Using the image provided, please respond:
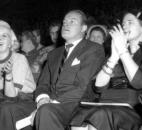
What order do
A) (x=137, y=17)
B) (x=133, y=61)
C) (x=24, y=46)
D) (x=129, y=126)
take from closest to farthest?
(x=129, y=126) < (x=133, y=61) < (x=137, y=17) < (x=24, y=46)

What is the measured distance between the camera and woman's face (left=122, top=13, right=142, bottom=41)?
341 cm

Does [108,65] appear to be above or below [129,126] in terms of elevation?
above

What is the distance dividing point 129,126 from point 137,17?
104cm

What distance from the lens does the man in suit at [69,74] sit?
3.34 metres

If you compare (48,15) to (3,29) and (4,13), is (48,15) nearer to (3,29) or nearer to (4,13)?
(4,13)

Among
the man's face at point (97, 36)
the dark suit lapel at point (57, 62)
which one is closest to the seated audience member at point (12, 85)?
the dark suit lapel at point (57, 62)

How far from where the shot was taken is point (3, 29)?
3.85 metres

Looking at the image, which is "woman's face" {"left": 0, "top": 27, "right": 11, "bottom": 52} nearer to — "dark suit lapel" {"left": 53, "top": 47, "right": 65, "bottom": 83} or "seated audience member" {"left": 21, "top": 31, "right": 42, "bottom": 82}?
"dark suit lapel" {"left": 53, "top": 47, "right": 65, "bottom": 83}

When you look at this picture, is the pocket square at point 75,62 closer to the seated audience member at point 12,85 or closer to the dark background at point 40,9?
the seated audience member at point 12,85

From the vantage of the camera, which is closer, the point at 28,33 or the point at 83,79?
the point at 83,79

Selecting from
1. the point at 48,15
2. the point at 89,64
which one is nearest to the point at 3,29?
the point at 89,64

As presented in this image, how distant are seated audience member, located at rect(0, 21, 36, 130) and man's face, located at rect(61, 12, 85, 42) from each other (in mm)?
539

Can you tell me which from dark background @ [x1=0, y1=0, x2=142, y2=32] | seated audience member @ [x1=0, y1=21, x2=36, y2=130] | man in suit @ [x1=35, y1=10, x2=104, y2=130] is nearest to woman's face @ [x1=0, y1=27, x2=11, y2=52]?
seated audience member @ [x1=0, y1=21, x2=36, y2=130]

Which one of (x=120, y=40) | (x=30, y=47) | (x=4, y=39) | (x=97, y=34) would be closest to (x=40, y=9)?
(x=30, y=47)
